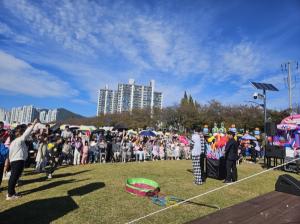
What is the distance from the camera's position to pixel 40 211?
5.54 metres

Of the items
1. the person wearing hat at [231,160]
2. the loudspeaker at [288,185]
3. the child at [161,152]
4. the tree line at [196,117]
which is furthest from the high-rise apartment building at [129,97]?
the loudspeaker at [288,185]

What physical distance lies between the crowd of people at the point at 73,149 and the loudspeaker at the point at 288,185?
5713mm

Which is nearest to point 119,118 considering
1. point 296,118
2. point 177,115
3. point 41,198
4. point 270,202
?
point 177,115

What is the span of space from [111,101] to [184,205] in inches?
4306

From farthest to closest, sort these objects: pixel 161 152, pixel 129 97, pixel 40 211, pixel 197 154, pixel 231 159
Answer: pixel 129 97, pixel 161 152, pixel 231 159, pixel 197 154, pixel 40 211

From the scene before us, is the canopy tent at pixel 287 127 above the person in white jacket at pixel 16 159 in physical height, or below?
above

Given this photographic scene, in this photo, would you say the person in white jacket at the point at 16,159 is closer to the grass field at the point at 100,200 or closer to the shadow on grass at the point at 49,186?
the grass field at the point at 100,200

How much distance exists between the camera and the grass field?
525cm

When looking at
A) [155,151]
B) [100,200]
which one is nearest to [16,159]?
[100,200]

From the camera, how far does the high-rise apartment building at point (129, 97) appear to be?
107 metres

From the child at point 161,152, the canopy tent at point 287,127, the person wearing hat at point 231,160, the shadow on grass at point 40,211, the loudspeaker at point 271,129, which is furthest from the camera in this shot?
the child at point 161,152

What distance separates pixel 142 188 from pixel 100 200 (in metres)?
1.34

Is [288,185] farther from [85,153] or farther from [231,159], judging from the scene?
[85,153]

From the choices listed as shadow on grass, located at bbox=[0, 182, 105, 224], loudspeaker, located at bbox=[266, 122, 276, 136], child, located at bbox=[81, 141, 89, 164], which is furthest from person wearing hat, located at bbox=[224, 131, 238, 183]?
child, located at bbox=[81, 141, 89, 164]
